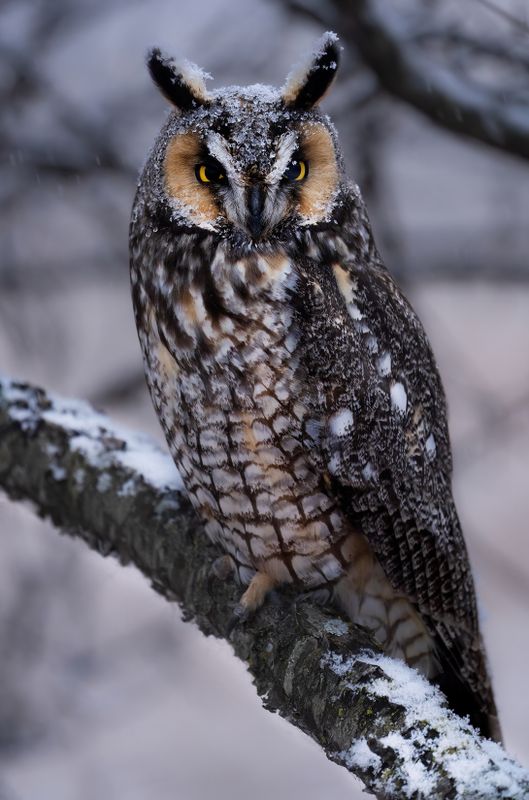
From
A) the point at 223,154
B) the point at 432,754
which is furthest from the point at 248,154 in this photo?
the point at 432,754

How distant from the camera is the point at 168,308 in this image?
5.67 feet

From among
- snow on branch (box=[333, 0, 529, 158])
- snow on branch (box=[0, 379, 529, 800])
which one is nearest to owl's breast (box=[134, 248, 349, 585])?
snow on branch (box=[0, 379, 529, 800])

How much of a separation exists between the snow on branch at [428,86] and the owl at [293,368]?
225mm

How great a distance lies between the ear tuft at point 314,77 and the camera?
66.9 inches

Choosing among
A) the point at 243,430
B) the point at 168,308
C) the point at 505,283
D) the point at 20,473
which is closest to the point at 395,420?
the point at 243,430

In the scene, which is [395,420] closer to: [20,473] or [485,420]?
[20,473]

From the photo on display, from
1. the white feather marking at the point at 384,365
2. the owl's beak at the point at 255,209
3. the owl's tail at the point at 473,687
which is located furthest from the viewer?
the owl's tail at the point at 473,687

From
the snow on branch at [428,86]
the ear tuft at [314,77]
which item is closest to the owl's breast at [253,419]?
the ear tuft at [314,77]

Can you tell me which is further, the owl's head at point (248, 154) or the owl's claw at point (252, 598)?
the owl's claw at point (252, 598)

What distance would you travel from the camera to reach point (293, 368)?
161 centimetres

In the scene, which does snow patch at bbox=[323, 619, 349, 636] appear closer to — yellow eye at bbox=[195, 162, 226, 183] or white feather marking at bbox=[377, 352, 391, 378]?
white feather marking at bbox=[377, 352, 391, 378]

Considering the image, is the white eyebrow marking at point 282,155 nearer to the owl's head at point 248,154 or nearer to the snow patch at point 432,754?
the owl's head at point 248,154

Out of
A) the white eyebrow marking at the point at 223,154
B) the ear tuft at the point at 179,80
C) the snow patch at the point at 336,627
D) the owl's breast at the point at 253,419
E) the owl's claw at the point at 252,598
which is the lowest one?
the snow patch at the point at 336,627

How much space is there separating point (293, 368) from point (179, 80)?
574mm
